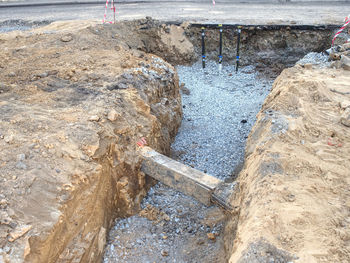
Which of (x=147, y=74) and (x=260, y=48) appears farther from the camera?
(x=260, y=48)

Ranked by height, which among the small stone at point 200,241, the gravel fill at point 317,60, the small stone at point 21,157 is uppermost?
the gravel fill at point 317,60

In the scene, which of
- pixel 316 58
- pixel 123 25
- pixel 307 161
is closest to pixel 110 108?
pixel 307 161

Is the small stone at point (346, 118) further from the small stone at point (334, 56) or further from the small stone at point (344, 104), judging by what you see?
the small stone at point (334, 56)

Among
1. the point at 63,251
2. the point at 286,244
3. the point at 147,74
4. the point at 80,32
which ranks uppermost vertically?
the point at 80,32

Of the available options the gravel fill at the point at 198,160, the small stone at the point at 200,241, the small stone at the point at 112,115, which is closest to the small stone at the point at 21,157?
the small stone at the point at 112,115

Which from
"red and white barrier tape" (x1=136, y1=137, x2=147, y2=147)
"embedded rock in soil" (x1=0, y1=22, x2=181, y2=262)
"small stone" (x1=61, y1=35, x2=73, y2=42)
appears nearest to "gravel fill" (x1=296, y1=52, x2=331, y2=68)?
"embedded rock in soil" (x1=0, y1=22, x2=181, y2=262)

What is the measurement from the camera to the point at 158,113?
6211 mm

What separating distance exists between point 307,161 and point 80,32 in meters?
6.38

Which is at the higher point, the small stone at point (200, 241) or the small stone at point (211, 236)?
the small stone at point (211, 236)

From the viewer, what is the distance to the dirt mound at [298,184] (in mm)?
2643

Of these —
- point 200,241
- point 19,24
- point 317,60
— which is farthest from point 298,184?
point 19,24

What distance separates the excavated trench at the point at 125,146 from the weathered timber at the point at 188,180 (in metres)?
0.20

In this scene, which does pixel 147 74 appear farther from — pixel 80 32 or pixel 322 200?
pixel 322 200

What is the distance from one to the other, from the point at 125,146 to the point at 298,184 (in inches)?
104
